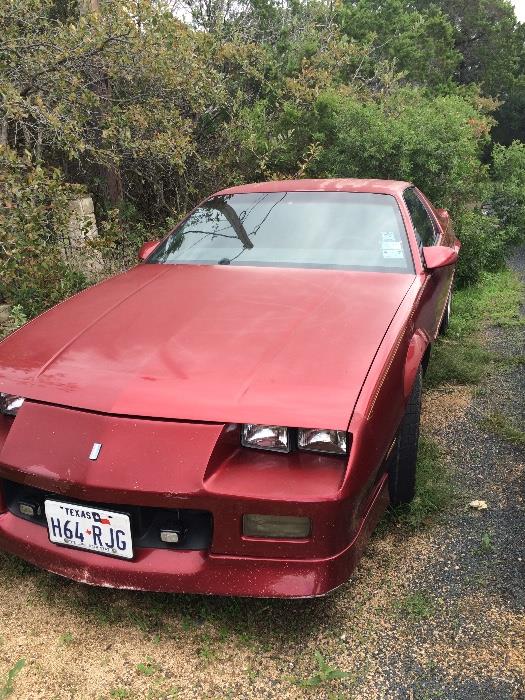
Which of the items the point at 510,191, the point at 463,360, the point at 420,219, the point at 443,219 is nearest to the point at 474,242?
the point at 510,191

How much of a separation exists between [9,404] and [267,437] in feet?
3.08

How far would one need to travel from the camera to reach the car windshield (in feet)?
9.39

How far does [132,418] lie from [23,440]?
36cm

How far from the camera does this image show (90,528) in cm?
175

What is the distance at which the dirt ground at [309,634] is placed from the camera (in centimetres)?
170

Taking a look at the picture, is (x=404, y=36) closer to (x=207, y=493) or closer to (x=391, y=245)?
(x=391, y=245)

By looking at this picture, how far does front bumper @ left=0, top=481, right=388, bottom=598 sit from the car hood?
0.40m

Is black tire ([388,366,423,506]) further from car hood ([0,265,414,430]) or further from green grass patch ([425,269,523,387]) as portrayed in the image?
green grass patch ([425,269,523,387])

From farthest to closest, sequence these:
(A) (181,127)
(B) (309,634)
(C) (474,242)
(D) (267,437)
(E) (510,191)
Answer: (E) (510,191), (C) (474,242), (A) (181,127), (B) (309,634), (D) (267,437)

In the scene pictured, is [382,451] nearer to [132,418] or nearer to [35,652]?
[132,418]

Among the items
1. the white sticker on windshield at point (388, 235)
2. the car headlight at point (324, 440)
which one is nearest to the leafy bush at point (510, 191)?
the white sticker on windshield at point (388, 235)

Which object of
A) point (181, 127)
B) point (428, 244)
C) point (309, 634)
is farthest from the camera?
point (181, 127)

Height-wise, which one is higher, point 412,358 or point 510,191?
point 510,191

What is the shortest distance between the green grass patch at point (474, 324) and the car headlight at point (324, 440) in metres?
2.39
